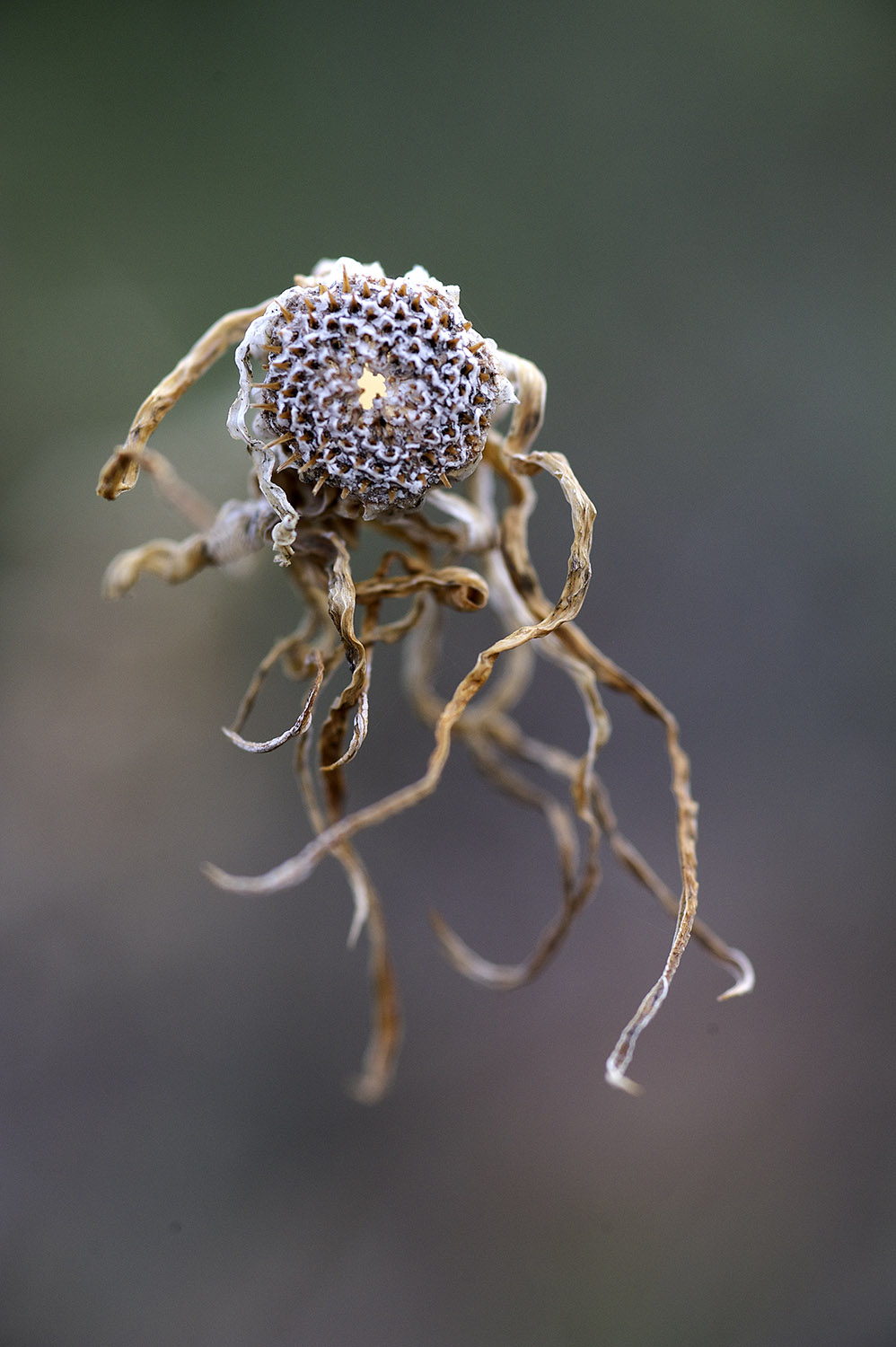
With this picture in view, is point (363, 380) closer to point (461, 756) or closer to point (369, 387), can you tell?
→ point (369, 387)

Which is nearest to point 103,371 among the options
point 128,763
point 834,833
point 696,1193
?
point 128,763

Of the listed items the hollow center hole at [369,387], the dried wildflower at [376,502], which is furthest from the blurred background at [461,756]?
the hollow center hole at [369,387]

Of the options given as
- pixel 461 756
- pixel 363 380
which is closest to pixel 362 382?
pixel 363 380

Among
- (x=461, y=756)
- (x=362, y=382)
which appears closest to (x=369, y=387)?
(x=362, y=382)

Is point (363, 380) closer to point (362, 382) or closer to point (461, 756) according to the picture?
point (362, 382)

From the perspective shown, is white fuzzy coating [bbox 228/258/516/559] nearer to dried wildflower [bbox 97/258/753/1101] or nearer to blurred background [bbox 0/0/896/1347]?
dried wildflower [bbox 97/258/753/1101]

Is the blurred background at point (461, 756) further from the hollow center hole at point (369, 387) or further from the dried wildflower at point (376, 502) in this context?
the hollow center hole at point (369, 387)

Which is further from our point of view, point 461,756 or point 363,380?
point 461,756
